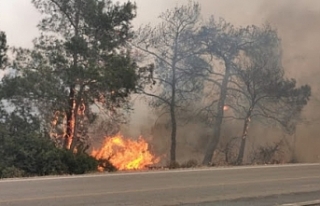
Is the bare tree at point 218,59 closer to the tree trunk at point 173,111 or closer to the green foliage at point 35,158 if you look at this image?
the tree trunk at point 173,111

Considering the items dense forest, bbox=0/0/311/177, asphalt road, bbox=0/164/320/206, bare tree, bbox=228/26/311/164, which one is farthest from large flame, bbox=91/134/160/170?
asphalt road, bbox=0/164/320/206

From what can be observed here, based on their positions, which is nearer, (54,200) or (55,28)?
(54,200)

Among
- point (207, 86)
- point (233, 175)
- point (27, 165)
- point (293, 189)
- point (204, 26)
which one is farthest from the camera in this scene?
point (207, 86)

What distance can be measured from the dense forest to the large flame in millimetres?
591

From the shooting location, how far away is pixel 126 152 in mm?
27906

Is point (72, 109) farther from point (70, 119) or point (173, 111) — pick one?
point (173, 111)

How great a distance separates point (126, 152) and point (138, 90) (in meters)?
3.30

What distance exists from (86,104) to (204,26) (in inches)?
376

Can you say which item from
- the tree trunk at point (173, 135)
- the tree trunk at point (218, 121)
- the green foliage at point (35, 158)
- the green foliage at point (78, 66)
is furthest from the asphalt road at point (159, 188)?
the tree trunk at point (218, 121)

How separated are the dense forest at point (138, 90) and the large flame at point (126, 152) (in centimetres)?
59

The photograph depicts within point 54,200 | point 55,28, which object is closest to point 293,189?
point 54,200

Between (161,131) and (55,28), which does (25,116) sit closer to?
(55,28)

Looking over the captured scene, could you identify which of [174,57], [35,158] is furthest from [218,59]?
[35,158]

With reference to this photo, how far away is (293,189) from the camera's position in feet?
41.1
